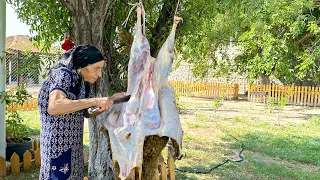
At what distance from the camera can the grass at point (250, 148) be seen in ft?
16.3

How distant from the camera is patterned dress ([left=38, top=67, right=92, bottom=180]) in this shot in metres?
1.92

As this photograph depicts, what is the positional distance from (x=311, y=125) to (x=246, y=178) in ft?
20.1

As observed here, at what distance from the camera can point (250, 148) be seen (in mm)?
6480

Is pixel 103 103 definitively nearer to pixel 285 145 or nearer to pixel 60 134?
pixel 60 134

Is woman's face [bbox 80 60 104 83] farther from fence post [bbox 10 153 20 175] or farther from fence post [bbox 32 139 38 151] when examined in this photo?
fence post [bbox 32 139 38 151]

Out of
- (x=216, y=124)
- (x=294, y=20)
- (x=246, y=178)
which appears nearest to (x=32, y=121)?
(x=216, y=124)

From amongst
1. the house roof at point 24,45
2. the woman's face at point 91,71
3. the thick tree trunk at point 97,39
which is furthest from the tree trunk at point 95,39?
the house roof at point 24,45

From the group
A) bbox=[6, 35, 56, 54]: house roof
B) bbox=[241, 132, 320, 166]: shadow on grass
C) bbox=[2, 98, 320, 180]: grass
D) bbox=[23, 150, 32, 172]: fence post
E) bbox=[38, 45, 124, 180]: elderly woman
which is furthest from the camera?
bbox=[241, 132, 320, 166]: shadow on grass

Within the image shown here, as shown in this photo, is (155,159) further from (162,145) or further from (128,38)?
(128,38)

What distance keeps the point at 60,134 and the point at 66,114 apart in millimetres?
136

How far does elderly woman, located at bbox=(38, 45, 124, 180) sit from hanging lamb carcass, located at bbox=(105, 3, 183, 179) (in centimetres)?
14

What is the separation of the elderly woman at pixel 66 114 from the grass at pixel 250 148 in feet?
9.07

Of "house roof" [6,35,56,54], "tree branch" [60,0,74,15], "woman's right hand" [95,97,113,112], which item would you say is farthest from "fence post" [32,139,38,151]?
"woman's right hand" [95,97,113,112]

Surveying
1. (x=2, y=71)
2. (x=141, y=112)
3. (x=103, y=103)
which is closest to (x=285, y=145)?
(x=2, y=71)
